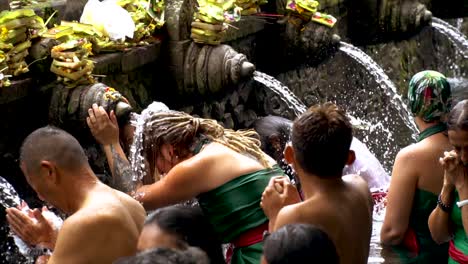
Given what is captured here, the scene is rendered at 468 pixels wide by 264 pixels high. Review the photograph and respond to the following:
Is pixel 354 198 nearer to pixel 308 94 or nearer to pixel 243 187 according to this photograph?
pixel 243 187

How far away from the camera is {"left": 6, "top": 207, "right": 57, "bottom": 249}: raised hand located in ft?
15.1

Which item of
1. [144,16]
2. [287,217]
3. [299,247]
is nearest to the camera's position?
[299,247]

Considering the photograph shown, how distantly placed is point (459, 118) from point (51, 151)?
1677 millimetres

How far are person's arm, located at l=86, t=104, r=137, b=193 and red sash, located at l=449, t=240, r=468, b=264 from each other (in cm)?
162

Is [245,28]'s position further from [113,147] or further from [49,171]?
[49,171]

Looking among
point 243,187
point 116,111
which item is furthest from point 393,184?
point 116,111

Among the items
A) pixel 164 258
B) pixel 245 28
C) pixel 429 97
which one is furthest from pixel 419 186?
pixel 245 28

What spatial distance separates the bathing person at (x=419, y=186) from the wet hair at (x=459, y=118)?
36 centimetres

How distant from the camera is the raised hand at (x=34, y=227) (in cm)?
459

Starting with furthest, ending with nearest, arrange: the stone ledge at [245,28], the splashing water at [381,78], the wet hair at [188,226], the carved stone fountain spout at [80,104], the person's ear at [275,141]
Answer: the splashing water at [381,78], the stone ledge at [245,28], the person's ear at [275,141], the carved stone fountain spout at [80,104], the wet hair at [188,226]

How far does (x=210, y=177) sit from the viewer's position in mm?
4992

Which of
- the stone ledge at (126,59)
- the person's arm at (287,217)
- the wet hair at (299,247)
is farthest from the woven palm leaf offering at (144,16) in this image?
the wet hair at (299,247)

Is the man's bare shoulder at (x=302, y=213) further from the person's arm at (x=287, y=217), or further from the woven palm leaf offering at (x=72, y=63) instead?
the woven palm leaf offering at (x=72, y=63)

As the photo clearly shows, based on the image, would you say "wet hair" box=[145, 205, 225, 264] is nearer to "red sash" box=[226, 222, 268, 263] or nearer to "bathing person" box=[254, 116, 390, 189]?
"red sash" box=[226, 222, 268, 263]
